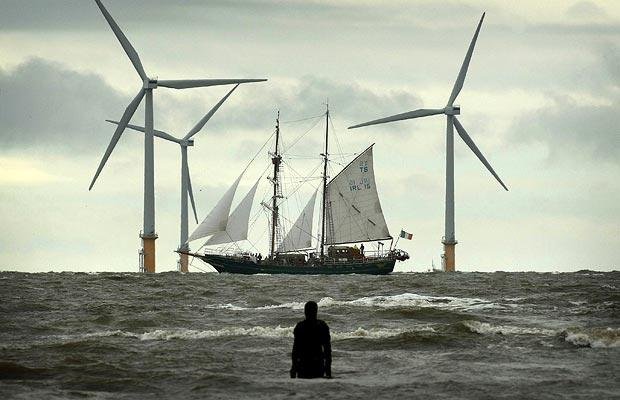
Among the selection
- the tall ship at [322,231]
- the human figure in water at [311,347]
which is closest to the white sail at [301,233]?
the tall ship at [322,231]

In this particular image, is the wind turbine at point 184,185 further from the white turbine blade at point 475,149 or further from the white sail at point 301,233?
the white turbine blade at point 475,149

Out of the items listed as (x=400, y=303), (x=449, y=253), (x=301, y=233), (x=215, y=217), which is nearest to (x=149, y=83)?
(x=215, y=217)

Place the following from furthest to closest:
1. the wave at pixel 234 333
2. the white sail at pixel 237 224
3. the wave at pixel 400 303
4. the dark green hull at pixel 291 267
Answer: the dark green hull at pixel 291 267, the white sail at pixel 237 224, the wave at pixel 400 303, the wave at pixel 234 333

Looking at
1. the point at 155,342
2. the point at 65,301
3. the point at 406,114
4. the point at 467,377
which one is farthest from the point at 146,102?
the point at 467,377

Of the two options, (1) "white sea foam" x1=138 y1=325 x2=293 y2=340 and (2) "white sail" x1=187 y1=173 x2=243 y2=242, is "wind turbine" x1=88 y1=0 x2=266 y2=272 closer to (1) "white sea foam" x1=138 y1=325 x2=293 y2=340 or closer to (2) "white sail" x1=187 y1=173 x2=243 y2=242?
(2) "white sail" x1=187 y1=173 x2=243 y2=242

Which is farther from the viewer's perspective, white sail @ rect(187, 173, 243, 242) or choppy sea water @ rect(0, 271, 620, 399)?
white sail @ rect(187, 173, 243, 242)

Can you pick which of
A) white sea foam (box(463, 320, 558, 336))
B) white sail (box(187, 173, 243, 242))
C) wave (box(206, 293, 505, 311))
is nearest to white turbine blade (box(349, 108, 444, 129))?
white sail (box(187, 173, 243, 242))

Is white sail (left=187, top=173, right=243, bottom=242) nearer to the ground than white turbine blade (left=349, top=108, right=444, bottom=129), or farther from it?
nearer to the ground
